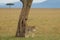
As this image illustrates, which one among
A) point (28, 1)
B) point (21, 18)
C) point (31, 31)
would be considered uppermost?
point (28, 1)

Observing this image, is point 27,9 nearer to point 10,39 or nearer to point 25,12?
point 25,12

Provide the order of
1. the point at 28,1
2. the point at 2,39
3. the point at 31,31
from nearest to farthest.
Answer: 1. the point at 2,39
2. the point at 28,1
3. the point at 31,31

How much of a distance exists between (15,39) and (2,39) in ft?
2.86

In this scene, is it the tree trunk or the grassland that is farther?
the grassland

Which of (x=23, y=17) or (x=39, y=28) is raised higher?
(x=23, y=17)

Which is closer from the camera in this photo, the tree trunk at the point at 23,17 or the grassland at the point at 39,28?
the tree trunk at the point at 23,17

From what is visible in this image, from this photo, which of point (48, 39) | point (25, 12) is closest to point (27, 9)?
point (25, 12)

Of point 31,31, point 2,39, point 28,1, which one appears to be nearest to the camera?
point 2,39

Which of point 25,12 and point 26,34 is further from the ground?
point 25,12

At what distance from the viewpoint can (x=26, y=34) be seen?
58.5ft

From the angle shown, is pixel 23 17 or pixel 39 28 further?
pixel 39 28

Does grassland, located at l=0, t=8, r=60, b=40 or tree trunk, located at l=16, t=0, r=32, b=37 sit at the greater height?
tree trunk, located at l=16, t=0, r=32, b=37

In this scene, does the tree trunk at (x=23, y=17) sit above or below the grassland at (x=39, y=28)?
above

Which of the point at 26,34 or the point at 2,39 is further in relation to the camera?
the point at 26,34
